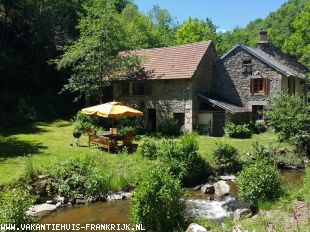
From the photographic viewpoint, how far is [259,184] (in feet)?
39.2

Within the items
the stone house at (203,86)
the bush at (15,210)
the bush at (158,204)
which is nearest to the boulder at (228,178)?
the bush at (158,204)

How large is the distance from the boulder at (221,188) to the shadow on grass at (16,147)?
28.8 ft

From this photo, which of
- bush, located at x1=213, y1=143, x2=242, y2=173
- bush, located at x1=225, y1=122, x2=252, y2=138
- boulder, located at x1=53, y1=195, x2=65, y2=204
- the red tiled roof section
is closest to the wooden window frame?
bush, located at x1=225, y1=122, x2=252, y2=138

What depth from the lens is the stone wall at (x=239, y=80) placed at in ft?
93.2

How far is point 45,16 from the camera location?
32156mm

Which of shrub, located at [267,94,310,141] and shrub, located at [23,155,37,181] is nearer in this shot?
shrub, located at [23,155,37,181]

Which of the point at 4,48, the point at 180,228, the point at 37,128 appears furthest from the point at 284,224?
the point at 4,48

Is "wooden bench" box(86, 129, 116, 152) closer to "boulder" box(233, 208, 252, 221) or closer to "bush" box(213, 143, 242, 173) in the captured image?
"bush" box(213, 143, 242, 173)

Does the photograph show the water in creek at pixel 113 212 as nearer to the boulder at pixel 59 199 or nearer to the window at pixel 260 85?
the boulder at pixel 59 199

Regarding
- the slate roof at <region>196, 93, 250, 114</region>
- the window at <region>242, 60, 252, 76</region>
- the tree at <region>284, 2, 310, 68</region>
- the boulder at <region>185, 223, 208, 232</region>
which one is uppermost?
the tree at <region>284, 2, 310, 68</region>

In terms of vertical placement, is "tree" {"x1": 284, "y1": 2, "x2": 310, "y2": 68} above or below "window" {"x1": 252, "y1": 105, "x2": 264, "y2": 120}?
above

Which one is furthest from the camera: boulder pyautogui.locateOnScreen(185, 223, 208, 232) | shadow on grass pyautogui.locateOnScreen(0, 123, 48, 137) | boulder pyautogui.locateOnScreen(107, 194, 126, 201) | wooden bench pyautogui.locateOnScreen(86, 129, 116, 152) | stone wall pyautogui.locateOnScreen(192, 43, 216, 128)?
stone wall pyautogui.locateOnScreen(192, 43, 216, 128)

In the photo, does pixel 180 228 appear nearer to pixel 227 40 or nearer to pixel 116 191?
pixel 116 191

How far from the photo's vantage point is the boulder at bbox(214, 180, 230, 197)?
50.8 ft
